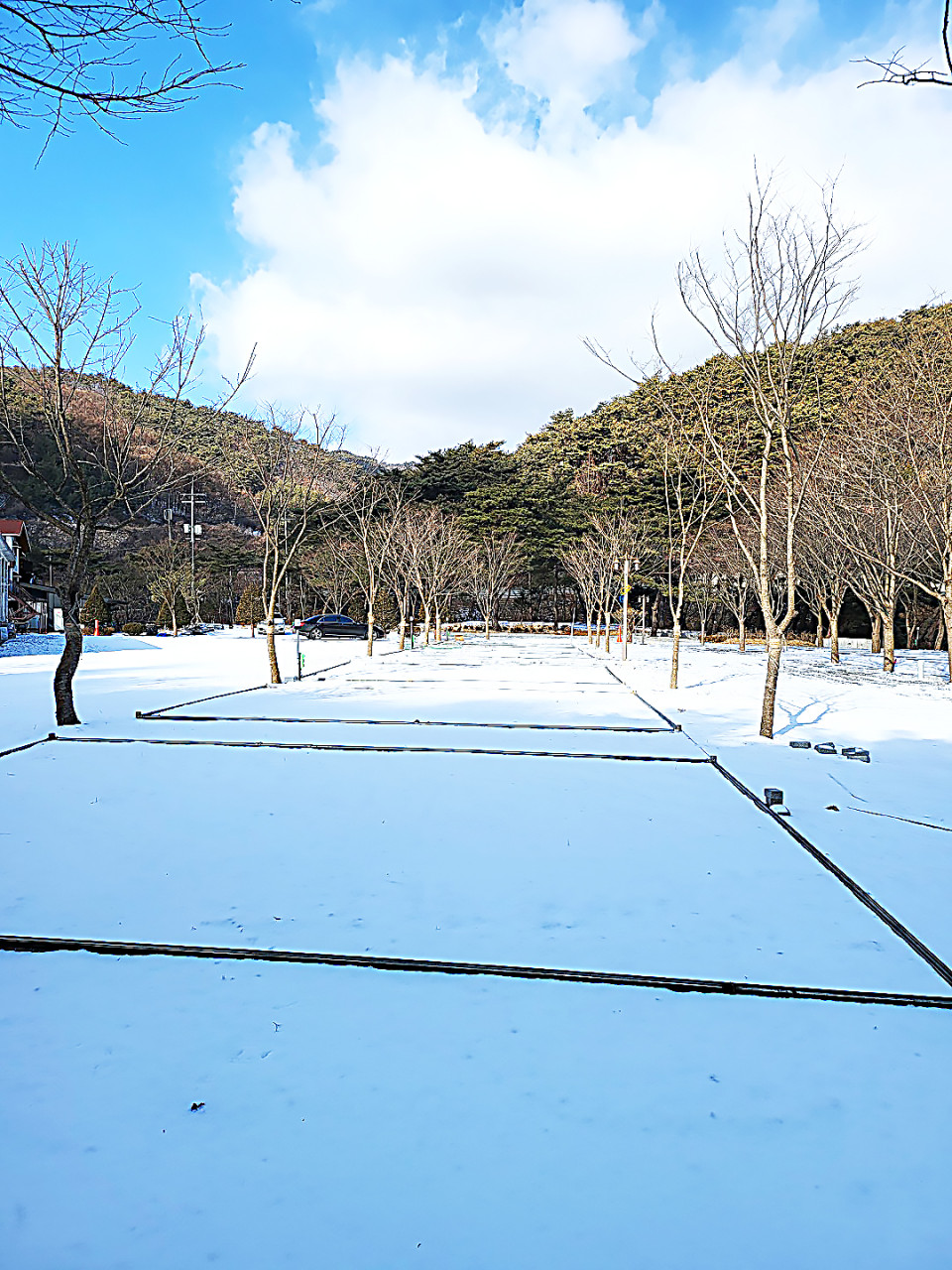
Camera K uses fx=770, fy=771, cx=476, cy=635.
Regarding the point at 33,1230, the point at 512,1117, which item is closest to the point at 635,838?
the point at 512,1117

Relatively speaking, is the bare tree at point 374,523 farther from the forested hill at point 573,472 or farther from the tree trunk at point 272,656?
the tree trunk at point 272,656

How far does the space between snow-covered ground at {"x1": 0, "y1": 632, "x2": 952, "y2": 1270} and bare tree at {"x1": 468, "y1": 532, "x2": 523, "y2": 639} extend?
26.9 meters

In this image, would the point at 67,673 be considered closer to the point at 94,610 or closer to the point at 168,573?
the point at 94,610

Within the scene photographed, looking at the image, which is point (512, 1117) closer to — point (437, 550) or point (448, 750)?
point (448, 750)

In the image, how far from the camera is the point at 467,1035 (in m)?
2.38

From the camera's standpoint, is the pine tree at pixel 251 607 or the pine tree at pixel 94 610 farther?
the pine tree at pixel 251 607

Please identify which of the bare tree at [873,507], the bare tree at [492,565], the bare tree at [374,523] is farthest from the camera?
the bare tree at [492,565]

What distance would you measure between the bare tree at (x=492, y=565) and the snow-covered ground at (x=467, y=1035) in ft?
88.4

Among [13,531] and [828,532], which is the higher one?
[13,531]

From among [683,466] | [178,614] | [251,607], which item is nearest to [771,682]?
[683,466]

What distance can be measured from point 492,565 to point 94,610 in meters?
16.1

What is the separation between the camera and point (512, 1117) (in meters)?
2.01

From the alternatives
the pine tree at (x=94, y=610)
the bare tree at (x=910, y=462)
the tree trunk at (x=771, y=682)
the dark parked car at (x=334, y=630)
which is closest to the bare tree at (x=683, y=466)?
the tree trunk at (x=771, y=682)

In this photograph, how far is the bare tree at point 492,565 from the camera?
1294 inches
